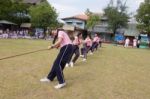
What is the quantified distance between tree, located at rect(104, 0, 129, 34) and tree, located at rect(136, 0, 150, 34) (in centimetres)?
1008

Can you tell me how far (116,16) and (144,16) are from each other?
11.5m

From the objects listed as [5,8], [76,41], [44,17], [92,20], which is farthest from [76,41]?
[92,20]

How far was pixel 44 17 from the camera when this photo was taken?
62.2 meters

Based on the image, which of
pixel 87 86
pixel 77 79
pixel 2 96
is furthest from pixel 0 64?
pixel 2 96

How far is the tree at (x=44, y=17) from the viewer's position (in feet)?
201

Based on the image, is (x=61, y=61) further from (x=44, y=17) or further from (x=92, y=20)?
(x=92, y=20)

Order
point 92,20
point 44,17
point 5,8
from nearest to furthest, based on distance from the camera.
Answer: point 5,8 < point 44,17 < point 92,20

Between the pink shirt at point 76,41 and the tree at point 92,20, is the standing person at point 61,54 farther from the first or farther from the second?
the tree at point 92,20

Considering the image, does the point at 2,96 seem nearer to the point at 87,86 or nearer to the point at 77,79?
the point at 87,86

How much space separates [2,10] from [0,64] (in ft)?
156

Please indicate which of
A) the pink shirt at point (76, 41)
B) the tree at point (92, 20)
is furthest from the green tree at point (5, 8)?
the pink shirt at point (76, 41)

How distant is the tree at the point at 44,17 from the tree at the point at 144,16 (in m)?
15.7

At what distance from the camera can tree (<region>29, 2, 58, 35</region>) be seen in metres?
61.4

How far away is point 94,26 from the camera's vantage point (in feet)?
249
